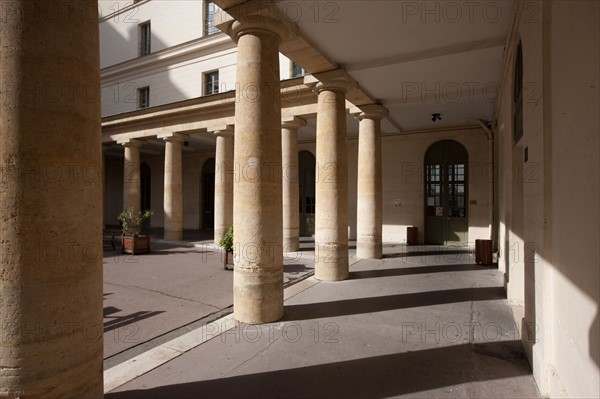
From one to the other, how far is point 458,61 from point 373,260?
644 centimetres

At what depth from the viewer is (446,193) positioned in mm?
16203

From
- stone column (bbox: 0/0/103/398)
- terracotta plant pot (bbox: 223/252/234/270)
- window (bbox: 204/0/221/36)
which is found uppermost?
window (bbox: 204/0/221/36)

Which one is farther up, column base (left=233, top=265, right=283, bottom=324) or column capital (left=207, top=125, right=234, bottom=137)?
column capital (left=207, top=125, right=234, bottom=137)

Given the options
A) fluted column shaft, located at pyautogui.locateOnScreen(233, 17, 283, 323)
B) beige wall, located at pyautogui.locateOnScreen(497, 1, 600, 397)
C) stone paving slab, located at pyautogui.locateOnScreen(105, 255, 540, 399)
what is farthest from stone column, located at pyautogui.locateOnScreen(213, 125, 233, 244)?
beige wall, located at pyautogui.locateOnScreen(497, 1, 600, 397)

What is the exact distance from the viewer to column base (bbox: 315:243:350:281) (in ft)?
28.6

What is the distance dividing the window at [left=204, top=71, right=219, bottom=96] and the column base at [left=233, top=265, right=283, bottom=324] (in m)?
13.3

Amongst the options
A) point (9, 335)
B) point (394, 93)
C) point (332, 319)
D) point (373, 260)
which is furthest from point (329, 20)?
point (373, 260)

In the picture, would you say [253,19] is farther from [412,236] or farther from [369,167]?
[412,236]

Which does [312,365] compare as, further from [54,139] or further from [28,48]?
[28,48]

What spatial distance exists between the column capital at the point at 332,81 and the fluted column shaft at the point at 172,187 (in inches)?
379

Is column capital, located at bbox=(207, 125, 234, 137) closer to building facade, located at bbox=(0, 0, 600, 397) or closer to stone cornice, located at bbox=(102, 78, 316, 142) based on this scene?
stone cornice, located at bbox=(102, 78, 316, 142)

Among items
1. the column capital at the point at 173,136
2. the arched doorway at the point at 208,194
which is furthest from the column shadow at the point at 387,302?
the arched doorway at the point at 208,194

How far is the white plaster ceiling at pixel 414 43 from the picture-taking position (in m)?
5.88

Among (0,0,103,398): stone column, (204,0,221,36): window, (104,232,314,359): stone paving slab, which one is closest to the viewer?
(0,0,103,398): stone column
